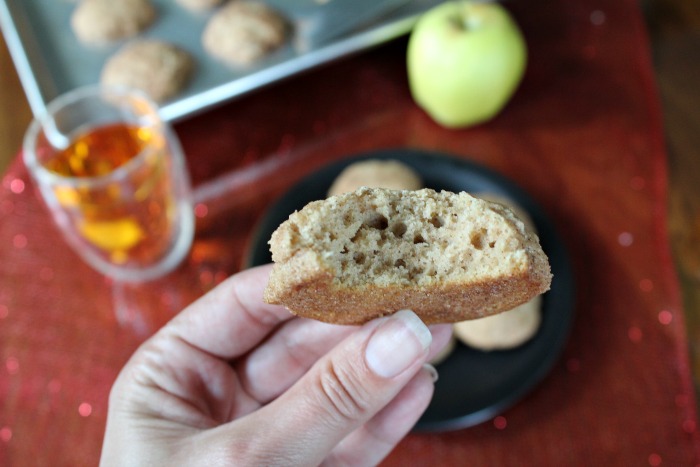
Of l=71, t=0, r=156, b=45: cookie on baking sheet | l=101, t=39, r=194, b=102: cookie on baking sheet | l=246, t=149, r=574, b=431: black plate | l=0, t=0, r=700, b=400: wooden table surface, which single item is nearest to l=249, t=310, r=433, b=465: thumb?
l=246, t=149, r=574, b=431: black plate

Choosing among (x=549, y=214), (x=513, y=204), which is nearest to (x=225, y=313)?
(x=513, y=204)

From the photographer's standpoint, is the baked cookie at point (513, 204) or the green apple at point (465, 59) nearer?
the baked cookie at point (513, 204)

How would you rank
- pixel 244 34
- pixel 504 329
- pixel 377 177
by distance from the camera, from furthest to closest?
pixel 244 34
pixel 377 177
pixel 504 329

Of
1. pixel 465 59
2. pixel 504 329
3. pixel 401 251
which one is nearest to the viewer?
pixel 401 251

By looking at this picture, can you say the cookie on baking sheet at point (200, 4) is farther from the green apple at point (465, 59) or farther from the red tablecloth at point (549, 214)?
the green apple at point (465, 59)

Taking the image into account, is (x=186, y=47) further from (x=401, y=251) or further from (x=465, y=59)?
(x=401, y=251)

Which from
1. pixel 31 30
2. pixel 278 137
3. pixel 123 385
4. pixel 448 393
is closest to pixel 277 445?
pixel 123 385

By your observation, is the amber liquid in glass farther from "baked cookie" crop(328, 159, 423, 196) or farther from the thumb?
the thumb

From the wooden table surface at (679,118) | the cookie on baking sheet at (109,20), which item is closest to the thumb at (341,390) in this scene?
the wooden table surface at (679,118)
